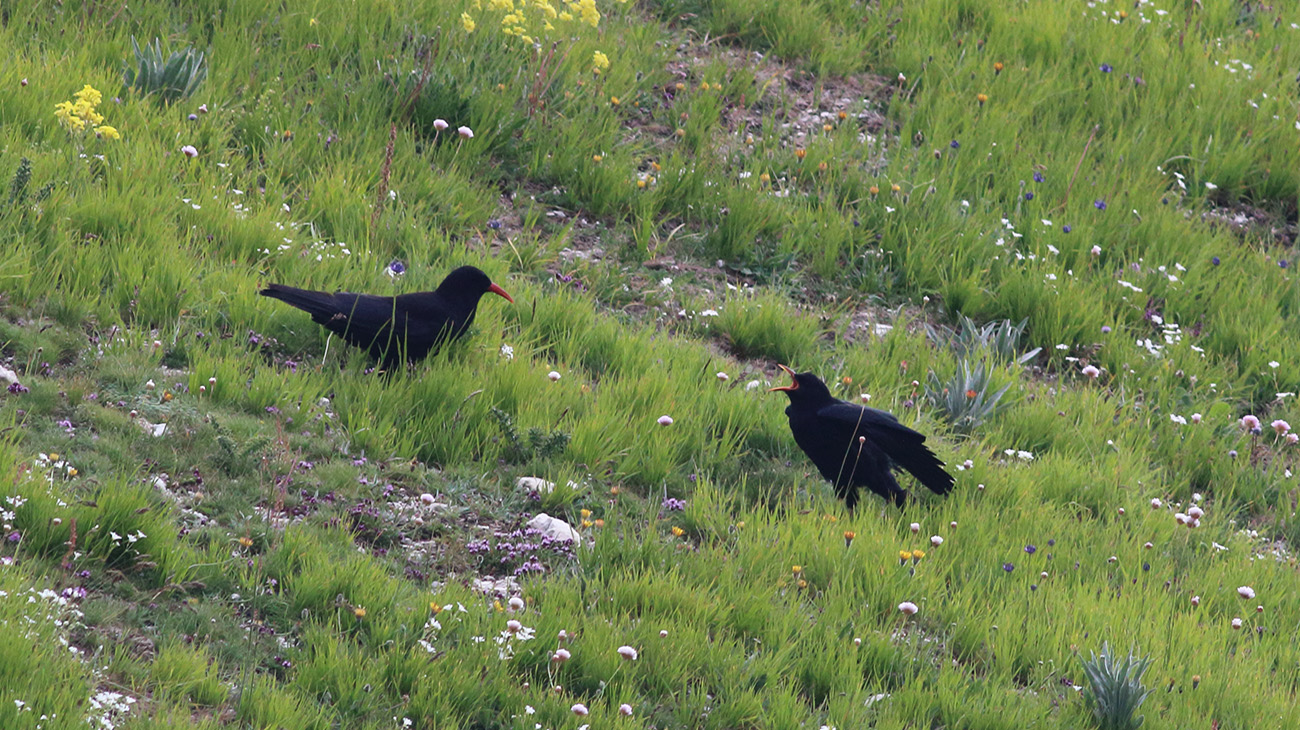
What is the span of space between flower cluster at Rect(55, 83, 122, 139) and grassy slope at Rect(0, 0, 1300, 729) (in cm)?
12

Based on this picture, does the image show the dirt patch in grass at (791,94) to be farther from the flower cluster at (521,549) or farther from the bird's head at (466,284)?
the flower cluster at (521,549)

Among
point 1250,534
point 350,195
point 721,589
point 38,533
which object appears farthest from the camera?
point 350,195

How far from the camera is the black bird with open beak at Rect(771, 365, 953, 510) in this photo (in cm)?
529

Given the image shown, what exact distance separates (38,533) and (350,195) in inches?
125

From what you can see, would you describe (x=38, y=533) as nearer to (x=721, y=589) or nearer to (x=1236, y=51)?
(x=721, y=589)

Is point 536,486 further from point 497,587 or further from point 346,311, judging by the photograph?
point 346,311

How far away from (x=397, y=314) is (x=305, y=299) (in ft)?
1.37

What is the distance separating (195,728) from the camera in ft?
10.6

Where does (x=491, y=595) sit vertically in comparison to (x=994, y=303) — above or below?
below

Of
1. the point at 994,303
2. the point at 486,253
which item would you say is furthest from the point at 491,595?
the point at 994,303

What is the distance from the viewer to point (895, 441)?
17.4ft

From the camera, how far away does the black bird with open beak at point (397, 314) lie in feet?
17.5

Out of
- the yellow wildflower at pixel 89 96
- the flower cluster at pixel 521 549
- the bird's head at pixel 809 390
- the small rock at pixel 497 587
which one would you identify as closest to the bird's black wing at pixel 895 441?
the bird's head at pixel 809 390

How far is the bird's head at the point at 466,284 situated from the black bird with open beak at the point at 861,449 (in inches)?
61.1
